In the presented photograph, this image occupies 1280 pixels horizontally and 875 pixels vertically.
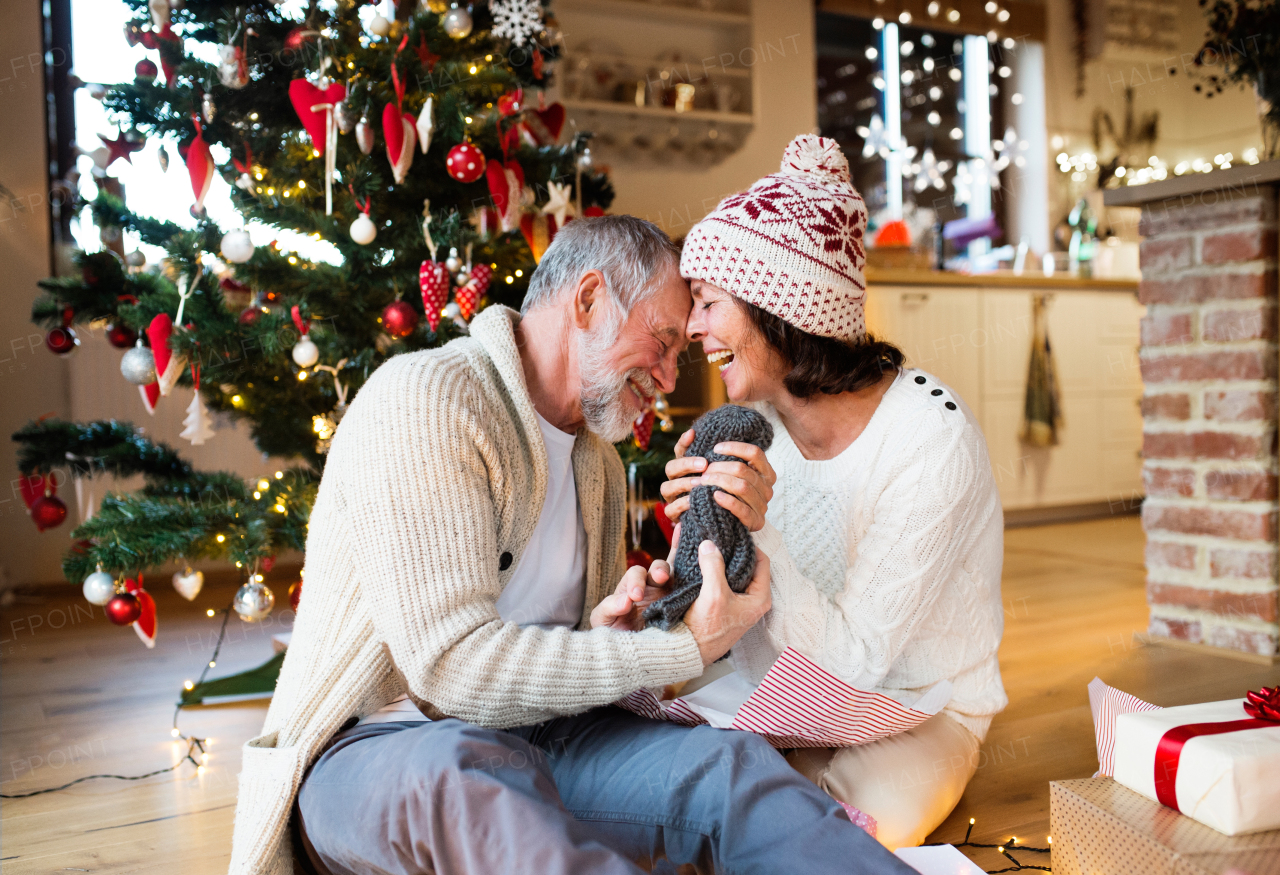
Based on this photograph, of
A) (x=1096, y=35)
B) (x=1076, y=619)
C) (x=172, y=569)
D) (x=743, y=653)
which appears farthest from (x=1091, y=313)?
(x=172, y=569)

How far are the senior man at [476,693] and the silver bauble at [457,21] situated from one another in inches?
33.4

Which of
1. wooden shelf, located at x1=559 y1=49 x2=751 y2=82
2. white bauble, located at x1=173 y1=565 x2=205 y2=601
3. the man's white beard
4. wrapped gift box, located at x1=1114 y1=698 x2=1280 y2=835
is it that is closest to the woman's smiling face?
the man's white beard

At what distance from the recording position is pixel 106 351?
10.6ft

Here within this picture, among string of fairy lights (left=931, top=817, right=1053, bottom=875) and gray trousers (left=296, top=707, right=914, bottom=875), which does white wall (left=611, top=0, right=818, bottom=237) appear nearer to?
string of fairy lights (left=931, top=817, right=1053, bottom=875)

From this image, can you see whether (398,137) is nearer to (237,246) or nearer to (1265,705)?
(237,246)

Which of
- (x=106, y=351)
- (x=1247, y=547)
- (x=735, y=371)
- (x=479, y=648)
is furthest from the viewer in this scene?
(x=106, y=351)

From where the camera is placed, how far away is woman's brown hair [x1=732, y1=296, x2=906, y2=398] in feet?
4.39

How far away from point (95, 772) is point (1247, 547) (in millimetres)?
2392

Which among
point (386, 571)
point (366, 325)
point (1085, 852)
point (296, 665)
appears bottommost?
point (1085, 852)

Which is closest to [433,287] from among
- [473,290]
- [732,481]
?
[473,290]

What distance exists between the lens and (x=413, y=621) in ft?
3.23

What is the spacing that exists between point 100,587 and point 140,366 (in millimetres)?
405

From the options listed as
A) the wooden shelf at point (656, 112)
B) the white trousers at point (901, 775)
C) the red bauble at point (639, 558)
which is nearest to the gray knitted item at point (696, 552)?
the white trousers at point (901, 775)

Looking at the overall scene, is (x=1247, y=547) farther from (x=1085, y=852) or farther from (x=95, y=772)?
(x=95, y=772)
